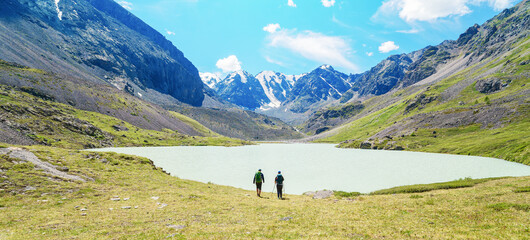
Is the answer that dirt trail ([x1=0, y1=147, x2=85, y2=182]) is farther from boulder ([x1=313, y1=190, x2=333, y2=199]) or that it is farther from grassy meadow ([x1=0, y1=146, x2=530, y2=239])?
boulder ([x1=313, y1=190, x2=333, y2=199])

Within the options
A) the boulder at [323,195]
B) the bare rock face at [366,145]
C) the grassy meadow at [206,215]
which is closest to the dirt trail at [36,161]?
the grassy meadow at [206,215]

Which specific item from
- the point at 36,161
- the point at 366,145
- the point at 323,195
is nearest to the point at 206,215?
the point at 323,195

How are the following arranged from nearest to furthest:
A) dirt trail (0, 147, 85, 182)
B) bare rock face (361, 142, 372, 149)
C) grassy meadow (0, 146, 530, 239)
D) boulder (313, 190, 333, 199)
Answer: grassy meadow (0, 146, 530, 239) < dirt trail (0, 147, 85, 182) < boulder (313, 190, 333, 199) < bare rock face (361, 142, 372, 149)

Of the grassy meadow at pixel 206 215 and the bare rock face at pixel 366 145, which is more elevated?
the bare rock face at pixel 366 145

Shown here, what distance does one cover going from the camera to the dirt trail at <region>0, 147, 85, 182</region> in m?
30.9

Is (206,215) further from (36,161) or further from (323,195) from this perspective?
(36,161)

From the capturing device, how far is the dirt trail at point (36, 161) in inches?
1217

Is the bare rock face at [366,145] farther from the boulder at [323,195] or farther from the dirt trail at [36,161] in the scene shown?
the dirt trail at [36,161]

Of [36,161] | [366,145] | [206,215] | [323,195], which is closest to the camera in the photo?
[206,215]

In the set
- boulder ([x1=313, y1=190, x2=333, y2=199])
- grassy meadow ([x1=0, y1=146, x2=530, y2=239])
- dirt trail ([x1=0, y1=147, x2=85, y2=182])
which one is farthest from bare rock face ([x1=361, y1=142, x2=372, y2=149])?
dirt trail ([x1=0, y1=147, x2=85, y2=182])

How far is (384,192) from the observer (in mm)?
38000

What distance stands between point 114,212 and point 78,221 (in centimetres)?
318

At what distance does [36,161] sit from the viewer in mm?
32719

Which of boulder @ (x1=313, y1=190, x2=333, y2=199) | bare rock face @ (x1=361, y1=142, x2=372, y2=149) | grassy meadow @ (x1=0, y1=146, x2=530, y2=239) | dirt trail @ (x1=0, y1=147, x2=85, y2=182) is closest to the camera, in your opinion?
grassy meadow @ (x1=0, y1=146, x2=530, y2=239)
